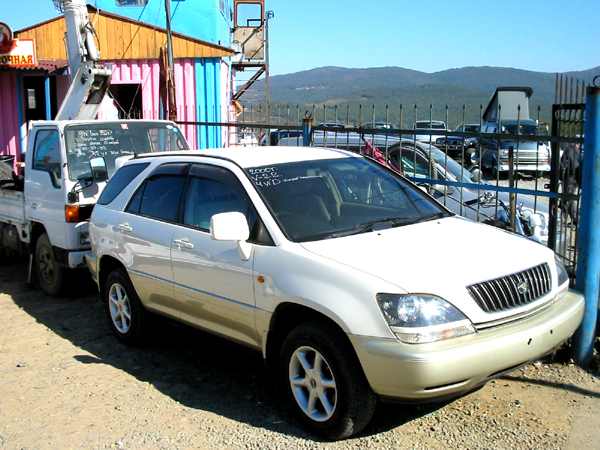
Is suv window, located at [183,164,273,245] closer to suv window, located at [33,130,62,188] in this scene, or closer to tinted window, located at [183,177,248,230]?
tinted window, located at [183,177,248,230]

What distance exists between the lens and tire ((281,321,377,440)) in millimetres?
3562

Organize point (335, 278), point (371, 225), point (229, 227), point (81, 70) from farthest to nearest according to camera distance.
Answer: point (81, 70) < point (371, 225) < point (229, 227) < point (335, 278)

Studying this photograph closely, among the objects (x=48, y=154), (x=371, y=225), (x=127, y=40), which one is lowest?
(x=371, y=225)

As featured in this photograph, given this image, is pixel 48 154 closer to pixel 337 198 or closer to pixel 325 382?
pixel 337 198

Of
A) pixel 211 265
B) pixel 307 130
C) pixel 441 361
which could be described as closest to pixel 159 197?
pixel 211 265

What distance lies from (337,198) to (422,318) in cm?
145

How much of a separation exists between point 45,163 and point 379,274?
5.47 metres

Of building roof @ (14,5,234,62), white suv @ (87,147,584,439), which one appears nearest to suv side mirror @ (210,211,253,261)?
white suv @ (87,147,584,439)

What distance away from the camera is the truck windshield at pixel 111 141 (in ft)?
24.0

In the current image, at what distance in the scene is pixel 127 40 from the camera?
1633 centimetres

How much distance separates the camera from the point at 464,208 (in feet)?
24.8

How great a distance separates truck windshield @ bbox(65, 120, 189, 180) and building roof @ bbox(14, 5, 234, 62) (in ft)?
29.2

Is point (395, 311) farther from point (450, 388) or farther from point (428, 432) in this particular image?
point (428, 432)

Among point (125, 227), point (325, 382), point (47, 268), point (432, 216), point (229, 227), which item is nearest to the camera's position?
point (325, 382)
